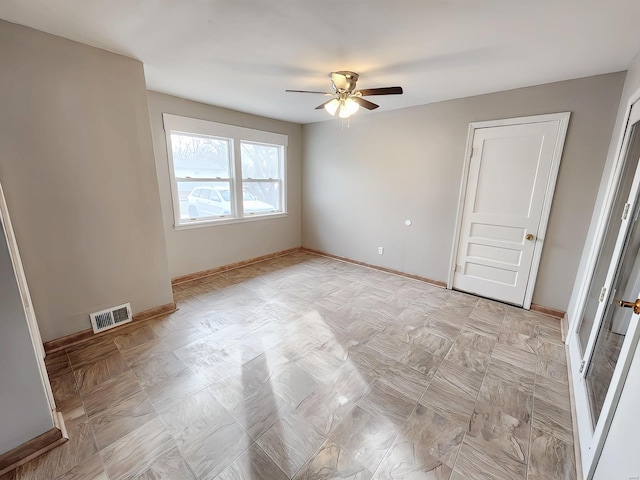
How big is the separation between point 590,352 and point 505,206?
1706mm

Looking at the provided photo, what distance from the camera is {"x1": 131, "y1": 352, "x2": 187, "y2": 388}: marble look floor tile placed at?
73.5 inches

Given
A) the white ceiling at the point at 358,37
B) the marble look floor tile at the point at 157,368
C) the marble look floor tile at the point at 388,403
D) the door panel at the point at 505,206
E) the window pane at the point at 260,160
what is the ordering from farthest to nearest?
the window pane at the point at 260,160 → the door panel at the point at 505,206 → the marble look floor tile at the point at 157,368 → the marble look floor tile at the point at 388,403 → the white ceiling at the point at 358,37

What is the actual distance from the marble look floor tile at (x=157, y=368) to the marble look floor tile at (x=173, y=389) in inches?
1.7

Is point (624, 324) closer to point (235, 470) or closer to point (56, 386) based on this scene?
point (235, 470)

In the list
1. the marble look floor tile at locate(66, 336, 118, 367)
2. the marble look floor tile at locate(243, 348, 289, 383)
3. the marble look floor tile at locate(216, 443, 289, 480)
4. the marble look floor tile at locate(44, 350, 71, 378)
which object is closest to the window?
the marble look floor tile at locate(66, 336, 118, 367)

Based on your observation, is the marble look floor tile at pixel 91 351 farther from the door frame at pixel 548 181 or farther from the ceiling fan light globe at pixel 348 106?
Result: the door frame at pixel 548 181

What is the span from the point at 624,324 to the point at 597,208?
1.47 metres

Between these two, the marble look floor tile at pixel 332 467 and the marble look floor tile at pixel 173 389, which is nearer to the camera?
the marble look floor tile at pixel 332 467

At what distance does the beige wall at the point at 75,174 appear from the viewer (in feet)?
5.90

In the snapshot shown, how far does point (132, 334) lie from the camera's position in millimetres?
2381

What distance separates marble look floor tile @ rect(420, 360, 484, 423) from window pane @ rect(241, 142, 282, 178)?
3674 mm

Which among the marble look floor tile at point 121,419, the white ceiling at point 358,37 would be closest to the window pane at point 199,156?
the white ceiling at point 358,37

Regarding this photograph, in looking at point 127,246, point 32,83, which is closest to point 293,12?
point 32,83

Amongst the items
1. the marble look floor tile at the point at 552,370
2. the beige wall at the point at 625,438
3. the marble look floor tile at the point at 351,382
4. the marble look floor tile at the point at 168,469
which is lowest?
the marble look floor tile at the point at 168,469
